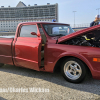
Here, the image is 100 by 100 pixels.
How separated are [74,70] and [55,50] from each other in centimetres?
71

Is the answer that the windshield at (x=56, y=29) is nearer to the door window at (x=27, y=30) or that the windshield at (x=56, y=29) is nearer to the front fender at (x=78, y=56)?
the door window at (x=27, y=30)

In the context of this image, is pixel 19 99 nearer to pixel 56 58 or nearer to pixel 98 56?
pixel 56 58

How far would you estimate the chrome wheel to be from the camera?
2979mm

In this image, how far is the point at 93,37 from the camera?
144 inches

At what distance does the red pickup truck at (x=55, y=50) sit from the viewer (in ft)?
9.10

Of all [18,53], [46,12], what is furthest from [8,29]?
[18,53]

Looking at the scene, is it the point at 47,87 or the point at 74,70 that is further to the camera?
the point at 74,70

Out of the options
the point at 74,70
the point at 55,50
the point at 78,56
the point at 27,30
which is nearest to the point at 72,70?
the point at 74,70

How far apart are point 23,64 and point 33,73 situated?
46cm

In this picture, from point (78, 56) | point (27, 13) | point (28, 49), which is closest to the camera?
point (78, 56)

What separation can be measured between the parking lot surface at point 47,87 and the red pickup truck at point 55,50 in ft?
0.90

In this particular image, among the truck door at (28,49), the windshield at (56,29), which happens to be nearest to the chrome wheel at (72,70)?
the truck door at (28,49)

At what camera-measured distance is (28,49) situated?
347 centimetres

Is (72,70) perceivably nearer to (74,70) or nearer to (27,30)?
(74,70)
